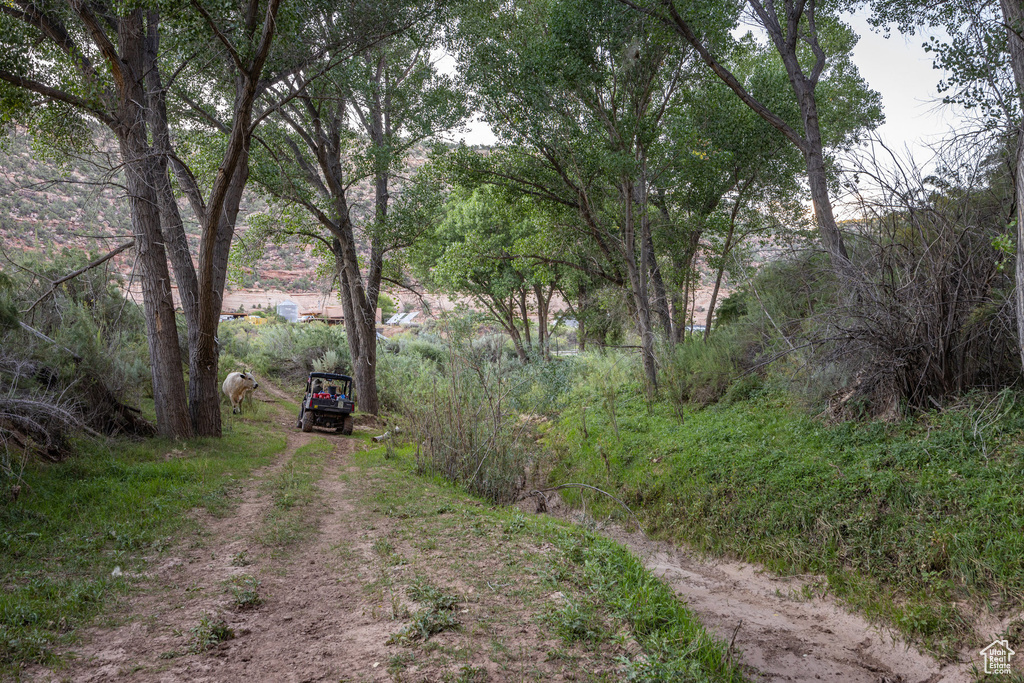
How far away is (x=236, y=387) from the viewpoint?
15.0 metres

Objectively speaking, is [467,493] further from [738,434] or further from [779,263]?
[779,263]

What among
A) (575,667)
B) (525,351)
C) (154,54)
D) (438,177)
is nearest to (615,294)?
(438,177)

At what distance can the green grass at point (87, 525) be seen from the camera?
3.84m

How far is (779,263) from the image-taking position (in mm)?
9984

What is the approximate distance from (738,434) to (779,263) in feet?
10.4

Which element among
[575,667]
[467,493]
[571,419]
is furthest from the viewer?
[571,419]

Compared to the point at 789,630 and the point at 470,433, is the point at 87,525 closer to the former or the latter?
the point at 470,433


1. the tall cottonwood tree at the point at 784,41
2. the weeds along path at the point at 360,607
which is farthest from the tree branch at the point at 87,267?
the tall cottonwood tree at the point at 784,41

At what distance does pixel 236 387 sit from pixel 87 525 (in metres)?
9.68

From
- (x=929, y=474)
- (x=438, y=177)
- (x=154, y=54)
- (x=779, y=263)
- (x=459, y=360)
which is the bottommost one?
(x=929, y=474)

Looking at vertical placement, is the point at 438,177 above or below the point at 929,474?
above

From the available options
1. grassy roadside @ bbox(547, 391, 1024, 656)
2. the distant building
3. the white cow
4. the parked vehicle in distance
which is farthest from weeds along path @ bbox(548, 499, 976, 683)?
the distant building

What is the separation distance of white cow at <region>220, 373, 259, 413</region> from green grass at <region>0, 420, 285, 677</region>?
525 centimetres

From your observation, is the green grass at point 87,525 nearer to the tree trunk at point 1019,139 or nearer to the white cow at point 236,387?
the white cow at point 236,387
